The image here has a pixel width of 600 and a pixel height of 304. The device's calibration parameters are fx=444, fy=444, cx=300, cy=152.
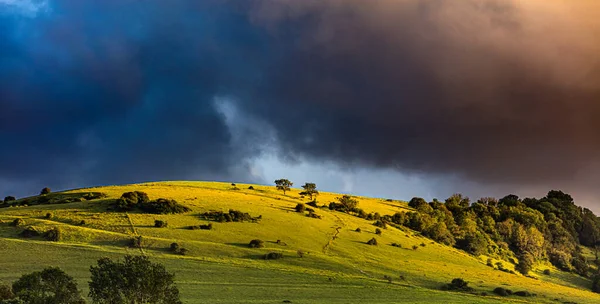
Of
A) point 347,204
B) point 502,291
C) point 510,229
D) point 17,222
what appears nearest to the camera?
point 502,291

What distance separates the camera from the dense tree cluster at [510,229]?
421ft

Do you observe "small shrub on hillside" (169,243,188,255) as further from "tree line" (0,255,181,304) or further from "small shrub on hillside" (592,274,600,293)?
"small shrub on hillside" (592,274,600,293)

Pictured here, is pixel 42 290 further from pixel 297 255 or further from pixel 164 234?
pixel 297 255

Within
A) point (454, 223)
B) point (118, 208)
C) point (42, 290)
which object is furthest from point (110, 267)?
point (454, 223)

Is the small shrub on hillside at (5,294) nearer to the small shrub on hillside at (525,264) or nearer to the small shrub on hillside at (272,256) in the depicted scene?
the small shrub on hillside at (272,256)

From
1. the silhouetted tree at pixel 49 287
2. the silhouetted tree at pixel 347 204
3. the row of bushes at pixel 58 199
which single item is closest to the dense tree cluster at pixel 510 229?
the silhouetted tree at pixel 347 204

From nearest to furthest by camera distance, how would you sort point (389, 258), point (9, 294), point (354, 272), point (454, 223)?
point (9, 294) → point (354, 272) → point (389, 258) → point (454, 223)

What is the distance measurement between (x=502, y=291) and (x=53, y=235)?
2964 inches

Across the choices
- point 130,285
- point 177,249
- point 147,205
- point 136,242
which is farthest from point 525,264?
point 130,285

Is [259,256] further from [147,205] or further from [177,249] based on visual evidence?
[147,205]

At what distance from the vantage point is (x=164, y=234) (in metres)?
79.4

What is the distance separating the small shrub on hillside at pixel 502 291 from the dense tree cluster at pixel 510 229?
46.5 metres

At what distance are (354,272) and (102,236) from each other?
4322 cm

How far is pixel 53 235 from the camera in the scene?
73.1m
